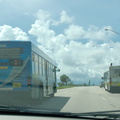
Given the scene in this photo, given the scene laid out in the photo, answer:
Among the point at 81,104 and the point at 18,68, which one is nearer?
the point at 18,68

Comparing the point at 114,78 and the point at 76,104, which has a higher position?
the point at 114,78

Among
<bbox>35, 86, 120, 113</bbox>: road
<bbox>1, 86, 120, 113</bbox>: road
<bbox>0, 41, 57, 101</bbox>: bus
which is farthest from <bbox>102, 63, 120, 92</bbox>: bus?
<bbox>0, 41, 57, 101</bbox>: bus

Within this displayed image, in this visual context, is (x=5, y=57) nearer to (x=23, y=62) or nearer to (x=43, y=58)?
(x=23, y=62)

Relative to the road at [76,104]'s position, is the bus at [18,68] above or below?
above

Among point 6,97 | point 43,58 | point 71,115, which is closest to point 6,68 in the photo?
point 6,97

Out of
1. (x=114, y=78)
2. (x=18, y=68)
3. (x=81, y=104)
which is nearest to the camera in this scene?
(x=18, y=68)

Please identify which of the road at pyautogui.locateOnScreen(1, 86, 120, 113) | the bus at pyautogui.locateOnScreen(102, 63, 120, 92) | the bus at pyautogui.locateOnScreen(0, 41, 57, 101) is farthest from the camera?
the bus at pyautogui.locateOnScreen(102, 63, 120, 92)

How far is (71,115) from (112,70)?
26.9 meters

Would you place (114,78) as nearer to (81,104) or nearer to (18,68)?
(81,104)

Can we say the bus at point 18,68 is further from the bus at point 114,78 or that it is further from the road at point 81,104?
the bus at point 114,78

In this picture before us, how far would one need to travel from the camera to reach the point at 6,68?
571 inches

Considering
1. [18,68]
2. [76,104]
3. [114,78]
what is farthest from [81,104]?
[114,78]

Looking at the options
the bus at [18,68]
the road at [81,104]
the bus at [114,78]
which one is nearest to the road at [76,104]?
the road at [81,104]

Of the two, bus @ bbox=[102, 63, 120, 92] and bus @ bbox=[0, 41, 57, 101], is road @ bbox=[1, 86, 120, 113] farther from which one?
bus @ bbox=[102, 63, 120, 92]
